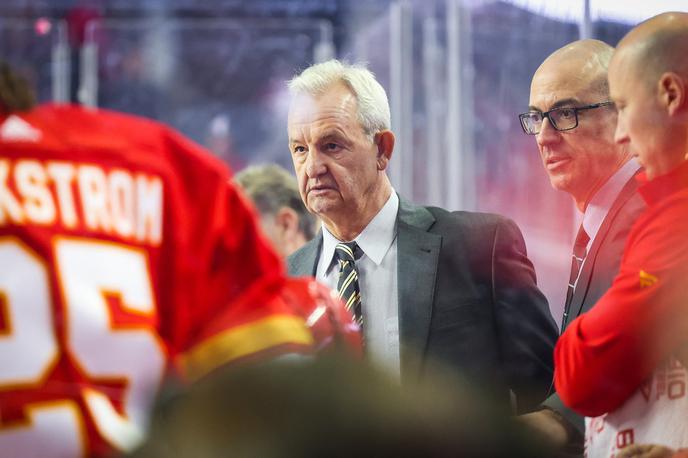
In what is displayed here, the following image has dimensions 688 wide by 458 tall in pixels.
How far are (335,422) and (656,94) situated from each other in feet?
2.49

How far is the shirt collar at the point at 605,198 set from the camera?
1.06 m

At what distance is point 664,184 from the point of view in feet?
3.27

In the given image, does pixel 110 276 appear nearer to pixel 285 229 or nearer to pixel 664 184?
pixel 664 184

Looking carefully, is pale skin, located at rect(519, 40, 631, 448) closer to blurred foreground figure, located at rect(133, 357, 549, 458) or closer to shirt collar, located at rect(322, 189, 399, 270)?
shirt collar, located at rect(322, 189, 399, 270)

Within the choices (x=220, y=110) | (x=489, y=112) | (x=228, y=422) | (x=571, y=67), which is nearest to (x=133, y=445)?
(x=228, y=422)

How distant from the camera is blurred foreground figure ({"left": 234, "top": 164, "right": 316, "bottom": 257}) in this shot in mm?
1468

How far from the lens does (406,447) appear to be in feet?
1.16

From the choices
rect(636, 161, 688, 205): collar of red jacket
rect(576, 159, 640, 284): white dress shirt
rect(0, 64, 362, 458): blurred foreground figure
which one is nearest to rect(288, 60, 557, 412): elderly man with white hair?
rect(576, 159, 640, 284): white dress shirt

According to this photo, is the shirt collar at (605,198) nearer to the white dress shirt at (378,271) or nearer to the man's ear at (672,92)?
the man's ear at (672,92)

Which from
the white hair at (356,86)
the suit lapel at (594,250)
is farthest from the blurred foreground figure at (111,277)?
the white hair at (356,86)

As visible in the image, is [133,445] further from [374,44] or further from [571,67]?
[374,44]

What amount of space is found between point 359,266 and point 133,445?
0.89 meters

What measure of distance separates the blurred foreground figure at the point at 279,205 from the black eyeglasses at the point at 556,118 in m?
0.44

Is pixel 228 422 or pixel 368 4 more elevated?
pixel 368 4
